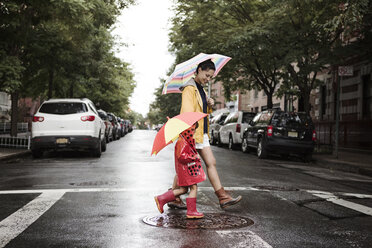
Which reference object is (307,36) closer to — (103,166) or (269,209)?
(103,166)

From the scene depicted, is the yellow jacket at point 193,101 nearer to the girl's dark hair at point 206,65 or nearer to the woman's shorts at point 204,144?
the woman's shorts at point 204,144

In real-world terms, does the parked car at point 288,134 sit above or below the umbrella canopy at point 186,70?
below

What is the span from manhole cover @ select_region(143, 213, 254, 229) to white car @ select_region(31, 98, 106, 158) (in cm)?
874

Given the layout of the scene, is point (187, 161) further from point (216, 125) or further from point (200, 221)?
point (216, 125)

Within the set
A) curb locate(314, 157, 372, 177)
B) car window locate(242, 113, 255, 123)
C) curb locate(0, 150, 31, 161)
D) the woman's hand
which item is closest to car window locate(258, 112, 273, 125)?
curb locate(314, 157, 372, 177)

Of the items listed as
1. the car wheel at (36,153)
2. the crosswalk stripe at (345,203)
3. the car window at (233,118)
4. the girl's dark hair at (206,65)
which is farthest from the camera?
the car window at (233,118)

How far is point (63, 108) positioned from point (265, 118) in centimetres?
688

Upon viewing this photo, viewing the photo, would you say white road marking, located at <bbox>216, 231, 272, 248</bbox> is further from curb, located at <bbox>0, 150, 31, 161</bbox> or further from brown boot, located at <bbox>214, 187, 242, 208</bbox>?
curb, located at <bbox>0, 150, 31, 161</bbox>

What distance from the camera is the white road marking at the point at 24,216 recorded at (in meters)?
4.56

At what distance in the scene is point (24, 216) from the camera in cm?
544

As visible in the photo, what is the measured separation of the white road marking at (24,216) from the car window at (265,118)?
9.90 metres

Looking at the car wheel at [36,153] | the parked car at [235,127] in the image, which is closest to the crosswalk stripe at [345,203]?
the car wheel at [36,153]

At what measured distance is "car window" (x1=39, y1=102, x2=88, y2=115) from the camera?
13.9 metres

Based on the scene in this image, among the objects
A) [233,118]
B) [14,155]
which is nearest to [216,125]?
[233,118]
